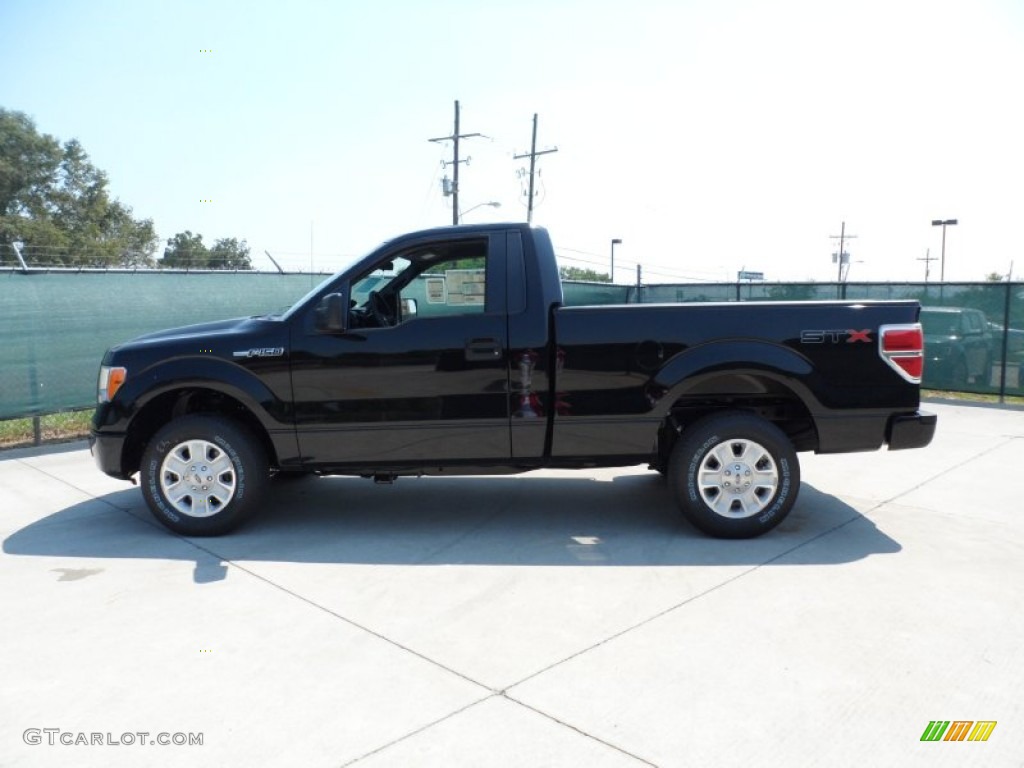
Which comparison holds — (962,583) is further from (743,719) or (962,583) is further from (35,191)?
(35,191)

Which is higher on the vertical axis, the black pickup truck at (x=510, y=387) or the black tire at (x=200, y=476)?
the black pickup truck at (x=510, y=387)

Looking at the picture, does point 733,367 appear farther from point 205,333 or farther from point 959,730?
point 205,333

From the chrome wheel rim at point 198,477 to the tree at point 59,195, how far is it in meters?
56.6

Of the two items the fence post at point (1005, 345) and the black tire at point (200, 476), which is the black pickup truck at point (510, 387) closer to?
the black tire at point (200, 476)

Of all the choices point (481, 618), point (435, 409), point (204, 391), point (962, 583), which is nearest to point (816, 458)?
point (962, 583)

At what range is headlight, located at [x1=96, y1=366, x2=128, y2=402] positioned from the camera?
5.36 meters

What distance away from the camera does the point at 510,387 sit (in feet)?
17.1

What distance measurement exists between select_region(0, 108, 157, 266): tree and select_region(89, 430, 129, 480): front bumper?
56.2 metres

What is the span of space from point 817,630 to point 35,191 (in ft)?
231

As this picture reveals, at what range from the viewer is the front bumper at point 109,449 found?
17.6ft

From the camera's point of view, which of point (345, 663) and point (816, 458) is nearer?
point (345, 663)

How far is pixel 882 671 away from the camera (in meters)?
3.39

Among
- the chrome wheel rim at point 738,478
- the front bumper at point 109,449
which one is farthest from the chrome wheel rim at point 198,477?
the chrome wheel rim at point 738,478

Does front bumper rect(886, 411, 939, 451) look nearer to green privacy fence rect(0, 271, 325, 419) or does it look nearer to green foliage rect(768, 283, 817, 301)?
green privacy fence rect(0, 271, 325, 419)
